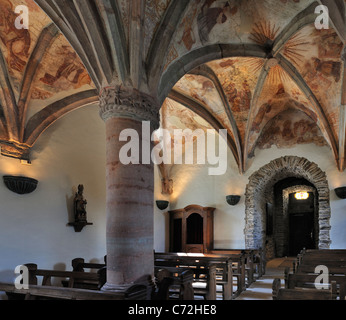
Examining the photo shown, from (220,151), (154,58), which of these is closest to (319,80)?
(220,151)

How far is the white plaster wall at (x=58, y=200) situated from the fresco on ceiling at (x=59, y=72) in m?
1.05

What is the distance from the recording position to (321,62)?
9.41m

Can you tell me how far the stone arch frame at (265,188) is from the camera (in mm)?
11797

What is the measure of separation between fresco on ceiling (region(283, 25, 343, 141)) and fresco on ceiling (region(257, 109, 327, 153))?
4.48 feet

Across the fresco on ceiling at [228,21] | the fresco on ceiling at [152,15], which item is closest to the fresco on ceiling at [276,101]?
the fresco on ceiling at [228,21]

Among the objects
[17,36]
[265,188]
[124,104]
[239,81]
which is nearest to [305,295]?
[124,104]

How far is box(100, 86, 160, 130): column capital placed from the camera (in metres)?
5.41

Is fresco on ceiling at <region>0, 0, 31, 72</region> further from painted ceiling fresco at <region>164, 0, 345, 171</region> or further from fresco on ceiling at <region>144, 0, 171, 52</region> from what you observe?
painted ceiling fresco at <region>164, 0, 345, 171</region>

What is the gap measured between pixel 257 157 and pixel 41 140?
828 cm

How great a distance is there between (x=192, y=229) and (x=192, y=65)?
8.45 meters

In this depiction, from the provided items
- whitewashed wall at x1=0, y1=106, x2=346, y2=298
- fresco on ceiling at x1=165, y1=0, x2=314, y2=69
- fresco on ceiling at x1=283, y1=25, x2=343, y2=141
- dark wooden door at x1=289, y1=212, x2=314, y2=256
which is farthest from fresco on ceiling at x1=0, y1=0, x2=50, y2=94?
dark wooden door at x1=289, y1=212, x2=314, y2=256
